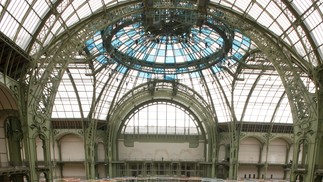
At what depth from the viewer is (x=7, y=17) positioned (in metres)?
25.2

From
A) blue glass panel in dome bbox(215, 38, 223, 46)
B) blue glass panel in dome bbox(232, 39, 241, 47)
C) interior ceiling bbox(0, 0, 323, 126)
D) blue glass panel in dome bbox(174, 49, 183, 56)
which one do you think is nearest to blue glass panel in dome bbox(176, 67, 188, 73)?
interior ceiling bbox(0, 0, 323, 126)

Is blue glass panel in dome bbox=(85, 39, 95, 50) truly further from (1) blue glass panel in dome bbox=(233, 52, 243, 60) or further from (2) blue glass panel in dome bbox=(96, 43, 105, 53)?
(1) blue glass panel in dome bbox=(233, 52, 243, 60)

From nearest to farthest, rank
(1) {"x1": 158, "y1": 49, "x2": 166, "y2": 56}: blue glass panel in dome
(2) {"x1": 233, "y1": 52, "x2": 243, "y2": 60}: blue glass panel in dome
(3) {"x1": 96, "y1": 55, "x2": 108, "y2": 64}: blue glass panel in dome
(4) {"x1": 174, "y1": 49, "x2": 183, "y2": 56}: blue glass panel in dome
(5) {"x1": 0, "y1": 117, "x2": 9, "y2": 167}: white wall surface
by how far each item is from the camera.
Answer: (5) {"x1": 0, "y1": 117, "x2": 9, "y2": 167}: white wall surface, (2) {"x1": 233, "y1": 52, "x2": 243, "y2": 60}: blue glass panel in dome, (3) {"x1": 96, "y1": 55, "x2": 108, "y2": 64}: blue glass panel in dome, (1) {"x1": 158, "y1": 49, "x2": 166, "y2": 56}: blue glass panel in dome, (4) {"x1": 174, "y1": 49, "x2": 183, "y2": 56}: blue glass panel in dome

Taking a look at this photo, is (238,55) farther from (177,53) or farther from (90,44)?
(90,44)

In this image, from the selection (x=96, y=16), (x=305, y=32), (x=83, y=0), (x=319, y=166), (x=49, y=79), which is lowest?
(x=319, y=166)

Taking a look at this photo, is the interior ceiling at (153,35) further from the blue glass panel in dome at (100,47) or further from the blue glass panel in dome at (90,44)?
the blue glass panel in dome at (90,44)

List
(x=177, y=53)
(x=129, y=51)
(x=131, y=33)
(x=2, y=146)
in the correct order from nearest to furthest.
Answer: (x=2, y=146) → (x=131, y=33) → (x=129, y=51) → (x=177, y=53)

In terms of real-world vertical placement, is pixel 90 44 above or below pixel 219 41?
below

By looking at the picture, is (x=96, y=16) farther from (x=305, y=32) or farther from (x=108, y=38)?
(x=305, y=32)

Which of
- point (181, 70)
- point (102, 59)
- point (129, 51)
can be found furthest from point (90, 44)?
point (181, 70)

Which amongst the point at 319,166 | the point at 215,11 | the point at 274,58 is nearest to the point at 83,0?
the point at 215,11

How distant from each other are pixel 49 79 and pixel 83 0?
9463 mm

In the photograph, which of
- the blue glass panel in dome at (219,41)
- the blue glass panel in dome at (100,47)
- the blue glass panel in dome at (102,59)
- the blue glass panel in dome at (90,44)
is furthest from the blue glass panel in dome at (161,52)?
the blue glass panel in dome at (90,44)

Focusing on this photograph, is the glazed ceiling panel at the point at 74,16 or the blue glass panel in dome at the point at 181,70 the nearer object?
the glazed ceiling panel at the point at 74,16
